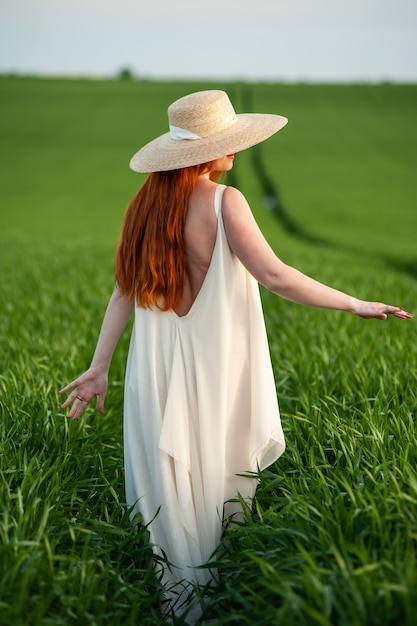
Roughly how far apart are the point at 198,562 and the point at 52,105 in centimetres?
3572

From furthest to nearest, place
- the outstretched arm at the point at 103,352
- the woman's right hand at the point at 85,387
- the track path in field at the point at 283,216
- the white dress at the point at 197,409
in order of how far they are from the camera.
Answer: the track path in field at the point at 283,216, the woman's right hand at the point at 85,387, the outstretched arm at the point at 103,352, the white dress at the point at 197,409

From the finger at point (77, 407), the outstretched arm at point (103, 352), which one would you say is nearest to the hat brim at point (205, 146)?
the outstretched arm at point (103, 352)

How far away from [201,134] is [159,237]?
386 millimetres

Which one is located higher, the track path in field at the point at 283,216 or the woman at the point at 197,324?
the woman at the point at 197,324

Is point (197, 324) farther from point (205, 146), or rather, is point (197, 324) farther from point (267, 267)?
point (205, 146)

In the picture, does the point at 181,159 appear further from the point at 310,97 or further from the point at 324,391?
the point at 310,97

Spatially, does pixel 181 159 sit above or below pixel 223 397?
above

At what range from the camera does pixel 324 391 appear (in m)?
4.01

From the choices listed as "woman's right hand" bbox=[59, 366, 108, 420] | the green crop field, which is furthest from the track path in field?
"woman's right hand" bbox=[59, 366, 108, 420]

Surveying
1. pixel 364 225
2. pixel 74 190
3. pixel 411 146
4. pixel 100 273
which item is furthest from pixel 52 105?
pixel 100 273

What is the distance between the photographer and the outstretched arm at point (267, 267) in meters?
2.40

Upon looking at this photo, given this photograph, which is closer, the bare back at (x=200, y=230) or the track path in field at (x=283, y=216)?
the bare back at (x=200, y=230)

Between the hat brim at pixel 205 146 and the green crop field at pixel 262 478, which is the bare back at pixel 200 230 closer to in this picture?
the hat brim at pixel 205 146

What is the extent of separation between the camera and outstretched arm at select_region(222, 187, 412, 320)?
240 centimetres
